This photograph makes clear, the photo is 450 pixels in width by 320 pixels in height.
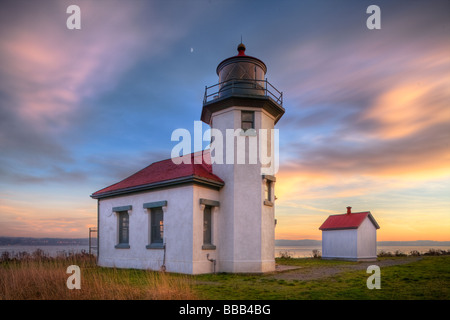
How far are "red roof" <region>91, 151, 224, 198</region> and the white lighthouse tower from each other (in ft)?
2.63

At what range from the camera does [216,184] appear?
50.5 feet

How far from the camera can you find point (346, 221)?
87.7 feet

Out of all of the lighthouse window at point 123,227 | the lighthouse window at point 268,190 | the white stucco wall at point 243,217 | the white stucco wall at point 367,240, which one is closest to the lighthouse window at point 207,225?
the white stucco wall at point 243,217

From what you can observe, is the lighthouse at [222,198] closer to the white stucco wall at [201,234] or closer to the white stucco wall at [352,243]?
the white stucco wall at [201,234]

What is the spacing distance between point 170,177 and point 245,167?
11.3 feet

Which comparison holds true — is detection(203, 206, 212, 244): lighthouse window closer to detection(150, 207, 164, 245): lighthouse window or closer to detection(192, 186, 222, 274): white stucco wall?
detection(192, 186, 222, 274): white stucco wall

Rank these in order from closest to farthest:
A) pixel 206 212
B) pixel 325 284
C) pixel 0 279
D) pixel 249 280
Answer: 1. pixel 0 279
2. pixel 325 284
3. pixel 249 280
4. pixel 206 212

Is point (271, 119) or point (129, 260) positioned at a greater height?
point (271, 119)

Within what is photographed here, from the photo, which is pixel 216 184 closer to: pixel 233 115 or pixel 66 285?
pixel 233 115

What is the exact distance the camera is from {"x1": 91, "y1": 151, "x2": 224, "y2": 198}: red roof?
14.8 metres

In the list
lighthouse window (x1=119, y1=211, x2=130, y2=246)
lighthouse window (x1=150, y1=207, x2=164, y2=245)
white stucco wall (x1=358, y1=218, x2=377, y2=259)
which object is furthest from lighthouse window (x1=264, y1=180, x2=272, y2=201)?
white stucco wall (x1=358, y1=218, x2=377, y2=259)

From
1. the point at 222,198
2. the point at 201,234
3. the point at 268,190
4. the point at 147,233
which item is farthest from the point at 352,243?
the point at 147,233
